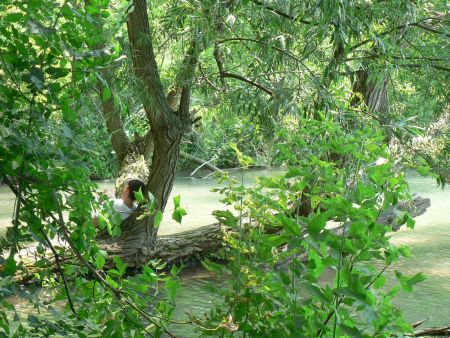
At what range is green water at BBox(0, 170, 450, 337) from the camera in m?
6.02

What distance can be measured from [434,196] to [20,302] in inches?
394

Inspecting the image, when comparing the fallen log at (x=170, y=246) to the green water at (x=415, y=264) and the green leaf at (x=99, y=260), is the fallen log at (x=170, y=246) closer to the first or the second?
the green water at (x=415, y=264)

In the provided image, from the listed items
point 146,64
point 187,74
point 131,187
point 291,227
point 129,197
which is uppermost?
point 146,64

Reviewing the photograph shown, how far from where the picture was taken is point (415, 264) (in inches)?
312

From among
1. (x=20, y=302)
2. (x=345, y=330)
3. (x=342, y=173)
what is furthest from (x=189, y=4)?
(x=345, y=330)

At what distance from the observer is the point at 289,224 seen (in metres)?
1.66

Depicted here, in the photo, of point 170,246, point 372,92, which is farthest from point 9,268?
point 372,92

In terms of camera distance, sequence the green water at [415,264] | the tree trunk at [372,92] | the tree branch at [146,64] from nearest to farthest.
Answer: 1. the tree branch at [146,64]
2. the green water at [415,264]
3. the tree trunk at [372,92]

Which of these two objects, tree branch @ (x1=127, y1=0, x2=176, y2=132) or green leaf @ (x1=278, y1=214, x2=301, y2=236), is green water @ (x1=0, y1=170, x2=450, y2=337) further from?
tree branch @ (x1=127, y1=0, x2=176, y2=132)

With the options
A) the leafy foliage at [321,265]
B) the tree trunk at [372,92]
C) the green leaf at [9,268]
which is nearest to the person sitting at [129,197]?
the tree trunk at [372,92]

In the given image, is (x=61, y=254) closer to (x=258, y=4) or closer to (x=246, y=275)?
(x=246, y=275)

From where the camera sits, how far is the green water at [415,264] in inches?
237

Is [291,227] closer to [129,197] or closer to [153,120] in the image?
[153,120]

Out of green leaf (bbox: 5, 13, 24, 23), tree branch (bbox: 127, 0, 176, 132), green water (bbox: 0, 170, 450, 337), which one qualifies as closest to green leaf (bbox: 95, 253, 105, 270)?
green water (bbox: 0, 170, 450, 337)
